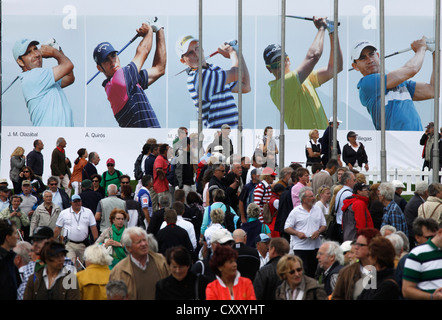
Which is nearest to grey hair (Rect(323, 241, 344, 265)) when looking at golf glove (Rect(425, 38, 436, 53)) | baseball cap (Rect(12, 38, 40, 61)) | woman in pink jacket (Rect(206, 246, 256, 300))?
woman in pink jacket (Rect(206, 246, 256, 300))

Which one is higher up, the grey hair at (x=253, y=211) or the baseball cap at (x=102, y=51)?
the baseball cap at (x=102, y=51)

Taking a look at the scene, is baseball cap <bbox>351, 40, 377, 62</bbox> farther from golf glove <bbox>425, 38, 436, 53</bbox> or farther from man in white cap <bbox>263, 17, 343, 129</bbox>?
golf glove <bbox>425, 38, 436, 53</bbox>

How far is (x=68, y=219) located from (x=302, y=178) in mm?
3776

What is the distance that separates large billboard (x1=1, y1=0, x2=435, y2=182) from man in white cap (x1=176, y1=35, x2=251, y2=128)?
0.57 ft

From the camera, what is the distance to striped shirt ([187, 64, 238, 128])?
27344mm

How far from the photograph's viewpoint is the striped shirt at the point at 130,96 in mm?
28438

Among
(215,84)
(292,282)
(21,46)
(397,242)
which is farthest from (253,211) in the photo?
(21,46)

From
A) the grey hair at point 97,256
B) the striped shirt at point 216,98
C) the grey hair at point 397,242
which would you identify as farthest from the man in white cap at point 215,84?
the grey hair at point 97,256

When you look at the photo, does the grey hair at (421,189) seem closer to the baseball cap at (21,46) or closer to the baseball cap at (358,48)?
the baseball cap at (358,48)

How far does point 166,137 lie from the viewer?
27875mm

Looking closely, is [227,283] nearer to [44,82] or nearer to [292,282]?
[292,282]

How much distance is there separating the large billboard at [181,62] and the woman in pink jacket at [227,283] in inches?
775

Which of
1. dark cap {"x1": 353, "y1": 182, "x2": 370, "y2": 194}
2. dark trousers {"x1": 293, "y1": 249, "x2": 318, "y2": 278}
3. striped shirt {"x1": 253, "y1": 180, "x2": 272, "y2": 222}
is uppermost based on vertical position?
dark cap {"x1": 353, "y1": 182, "x2": 370, "y2": 194}
